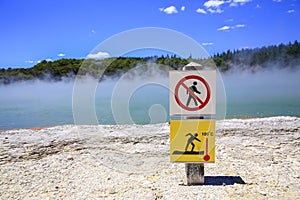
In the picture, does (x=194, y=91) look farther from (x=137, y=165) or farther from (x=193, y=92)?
(x=137, y=165)

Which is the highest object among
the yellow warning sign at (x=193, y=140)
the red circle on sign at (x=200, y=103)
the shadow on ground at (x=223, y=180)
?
the red circle on sign at (x=200, y=103)

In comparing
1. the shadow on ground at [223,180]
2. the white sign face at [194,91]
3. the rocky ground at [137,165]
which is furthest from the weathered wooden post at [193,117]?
the rocky ground at [137,165]

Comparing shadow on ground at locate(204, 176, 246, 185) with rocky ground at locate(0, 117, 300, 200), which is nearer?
rocky ground at locate(0, 117, 300, 200)

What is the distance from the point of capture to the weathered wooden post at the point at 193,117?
2691 millimetres

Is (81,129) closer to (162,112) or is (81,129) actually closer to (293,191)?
(162,112)

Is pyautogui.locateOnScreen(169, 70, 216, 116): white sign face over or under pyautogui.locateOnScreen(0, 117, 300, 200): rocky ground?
over

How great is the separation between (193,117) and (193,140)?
0.25 m

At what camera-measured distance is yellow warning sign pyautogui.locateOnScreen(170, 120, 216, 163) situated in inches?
108

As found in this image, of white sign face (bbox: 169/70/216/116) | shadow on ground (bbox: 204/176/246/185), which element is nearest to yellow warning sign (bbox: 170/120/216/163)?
white sign face (bbox: 169/70/216/116)

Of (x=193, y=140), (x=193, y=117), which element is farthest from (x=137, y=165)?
(x=193, y=117)

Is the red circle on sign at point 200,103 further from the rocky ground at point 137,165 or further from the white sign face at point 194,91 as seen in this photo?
the rocky ground at point 137,165

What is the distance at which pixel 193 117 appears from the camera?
2744 millimetres

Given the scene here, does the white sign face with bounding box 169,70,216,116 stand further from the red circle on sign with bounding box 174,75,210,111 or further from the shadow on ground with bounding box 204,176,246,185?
the shadow on ground with bounding box 204,176,246,185

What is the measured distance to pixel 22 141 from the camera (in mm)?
4629
